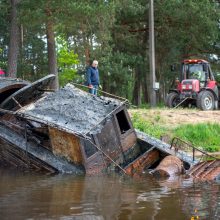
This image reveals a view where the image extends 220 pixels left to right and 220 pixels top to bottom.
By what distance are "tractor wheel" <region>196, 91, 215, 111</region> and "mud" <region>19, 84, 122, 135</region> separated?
11.2 meters

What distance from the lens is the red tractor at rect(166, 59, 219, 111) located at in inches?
974

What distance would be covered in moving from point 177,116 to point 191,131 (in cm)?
185

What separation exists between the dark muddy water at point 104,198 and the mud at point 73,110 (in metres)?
1.21

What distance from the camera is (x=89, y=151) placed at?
41.5 feet

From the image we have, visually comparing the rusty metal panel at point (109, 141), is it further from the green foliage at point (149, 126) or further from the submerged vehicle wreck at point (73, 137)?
the green foliage at point (149, 126)

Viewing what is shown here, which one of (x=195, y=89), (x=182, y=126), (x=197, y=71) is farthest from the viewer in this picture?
(x=197, y=71)

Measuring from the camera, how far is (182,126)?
2000 cm

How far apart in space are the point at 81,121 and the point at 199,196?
369 cm

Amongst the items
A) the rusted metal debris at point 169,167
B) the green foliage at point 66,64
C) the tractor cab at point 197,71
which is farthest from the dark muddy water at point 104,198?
the green foliage at point 66,64

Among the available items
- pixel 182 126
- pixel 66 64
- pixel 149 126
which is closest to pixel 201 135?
pixel 182 126

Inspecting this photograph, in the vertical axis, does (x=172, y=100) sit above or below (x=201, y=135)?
above

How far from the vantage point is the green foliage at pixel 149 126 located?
61.4 feet

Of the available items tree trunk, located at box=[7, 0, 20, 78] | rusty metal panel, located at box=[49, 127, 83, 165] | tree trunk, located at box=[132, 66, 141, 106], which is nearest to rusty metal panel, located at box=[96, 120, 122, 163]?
rusty metal panel, located at box=[49, 127, 83, 165]

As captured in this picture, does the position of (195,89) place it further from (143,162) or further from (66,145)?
(66,145)
